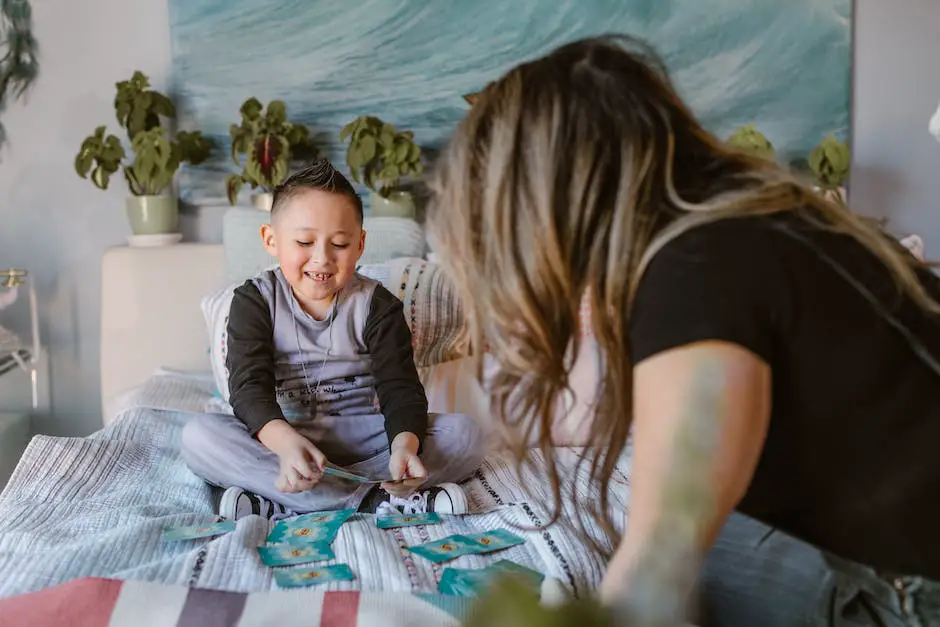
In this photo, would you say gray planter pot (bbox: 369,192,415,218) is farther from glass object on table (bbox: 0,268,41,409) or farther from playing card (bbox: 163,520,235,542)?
playing card (bbox: 163,520,235,542)

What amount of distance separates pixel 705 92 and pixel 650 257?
1806 millimetres

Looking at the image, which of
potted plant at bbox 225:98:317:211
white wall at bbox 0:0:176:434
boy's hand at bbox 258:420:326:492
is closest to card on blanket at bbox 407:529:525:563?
boy's hand at bbox 258:420:326:492

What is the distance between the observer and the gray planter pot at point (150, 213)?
7.34 ft

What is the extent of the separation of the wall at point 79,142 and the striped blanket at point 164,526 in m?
Result: 0.79

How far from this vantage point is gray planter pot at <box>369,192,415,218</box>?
2271mm

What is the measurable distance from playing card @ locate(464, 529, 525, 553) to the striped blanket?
1cm

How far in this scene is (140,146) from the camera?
216 cm

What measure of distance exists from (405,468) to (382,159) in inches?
42.6

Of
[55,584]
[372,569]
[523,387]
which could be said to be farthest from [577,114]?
[55,584]

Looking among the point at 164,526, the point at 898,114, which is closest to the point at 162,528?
the point at 164,526

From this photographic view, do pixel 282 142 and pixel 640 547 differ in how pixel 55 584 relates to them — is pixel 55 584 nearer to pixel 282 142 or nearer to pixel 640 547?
pixel 640 547

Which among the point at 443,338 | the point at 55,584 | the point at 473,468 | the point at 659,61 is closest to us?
the point at 659,61

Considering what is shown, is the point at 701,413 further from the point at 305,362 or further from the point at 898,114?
the point at 898,114

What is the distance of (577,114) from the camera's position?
76cm
